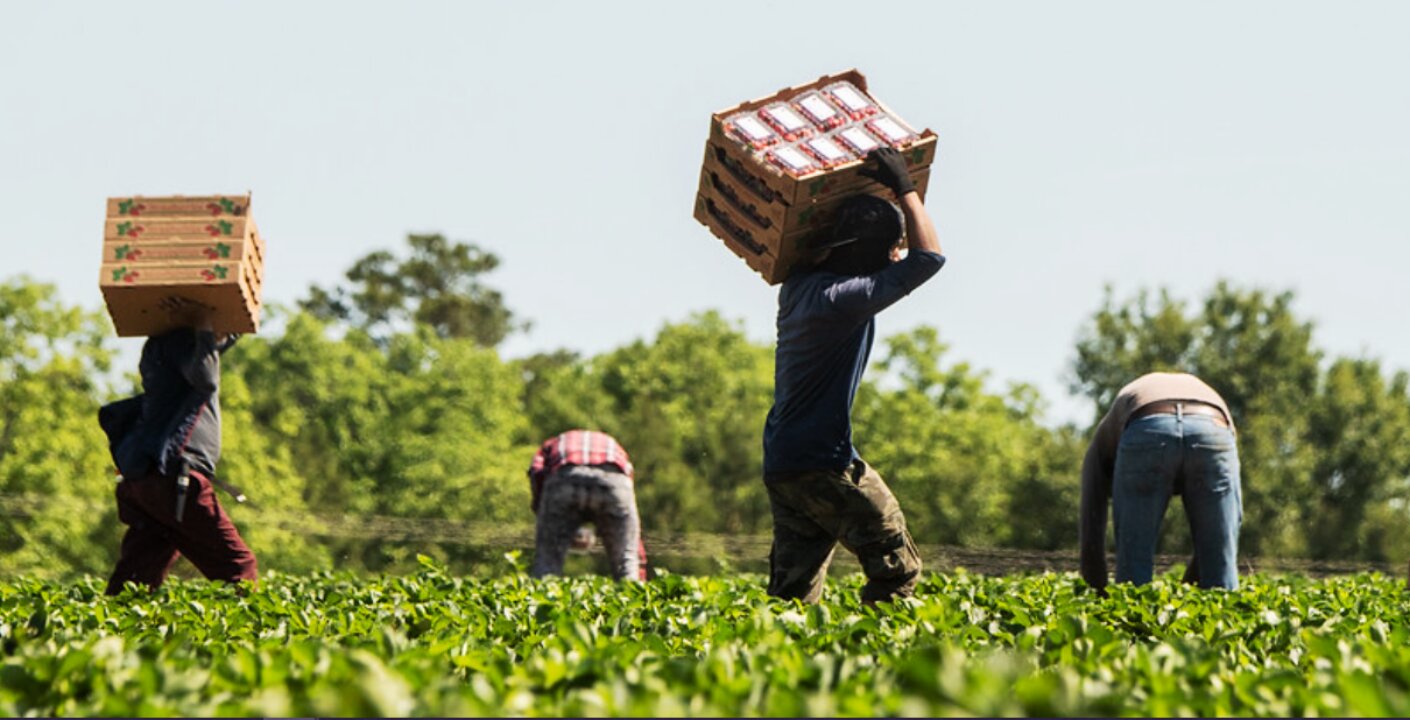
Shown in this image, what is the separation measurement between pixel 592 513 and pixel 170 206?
537 centimetres

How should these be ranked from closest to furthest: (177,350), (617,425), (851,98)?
(851,98), (177,350), (617,425)

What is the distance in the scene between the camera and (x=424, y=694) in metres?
3.34

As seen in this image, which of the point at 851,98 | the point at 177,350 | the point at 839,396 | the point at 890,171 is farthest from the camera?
the point at 177,350

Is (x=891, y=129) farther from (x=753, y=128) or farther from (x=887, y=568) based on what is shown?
(x=887, y=568)

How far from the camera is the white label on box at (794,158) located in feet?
25.5

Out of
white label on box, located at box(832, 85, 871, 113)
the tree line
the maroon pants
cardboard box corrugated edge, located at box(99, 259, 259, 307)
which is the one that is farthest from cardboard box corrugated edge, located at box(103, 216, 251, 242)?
the tree line

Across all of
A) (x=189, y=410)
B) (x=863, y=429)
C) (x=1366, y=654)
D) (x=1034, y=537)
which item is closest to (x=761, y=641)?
(x=1366, y=654)

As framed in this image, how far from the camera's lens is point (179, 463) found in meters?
10.4

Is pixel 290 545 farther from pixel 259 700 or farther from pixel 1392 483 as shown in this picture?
pixel 259 700

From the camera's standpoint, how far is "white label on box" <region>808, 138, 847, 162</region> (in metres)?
7.90

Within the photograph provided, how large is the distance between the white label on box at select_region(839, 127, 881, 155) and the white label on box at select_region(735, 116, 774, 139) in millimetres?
335

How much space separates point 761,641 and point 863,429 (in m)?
61.1

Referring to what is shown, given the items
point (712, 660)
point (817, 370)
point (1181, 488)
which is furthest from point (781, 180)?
point (712, 660)

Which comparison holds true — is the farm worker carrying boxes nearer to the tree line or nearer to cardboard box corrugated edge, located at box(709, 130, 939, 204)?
cardboard box corrugated edge, located at box(709, 130, 939, 204)
